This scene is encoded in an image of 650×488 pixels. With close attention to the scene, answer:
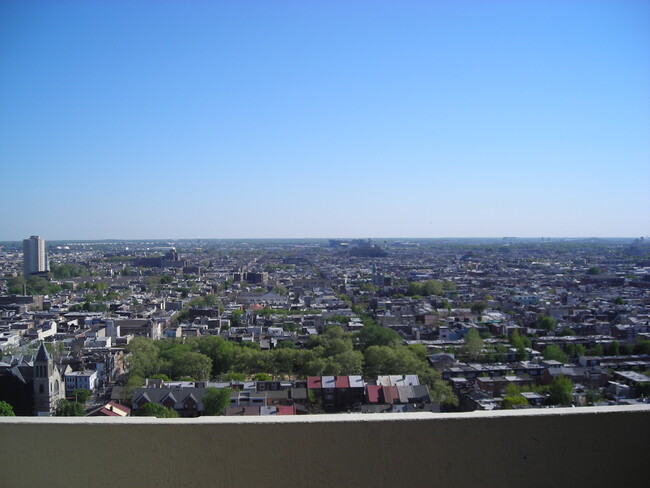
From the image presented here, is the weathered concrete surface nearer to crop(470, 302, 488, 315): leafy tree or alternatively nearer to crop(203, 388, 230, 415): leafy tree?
crop(203, 388, 230, 415): leafy tree

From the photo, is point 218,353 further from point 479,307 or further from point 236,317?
point 479,307

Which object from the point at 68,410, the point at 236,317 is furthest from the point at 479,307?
the point at 68,410

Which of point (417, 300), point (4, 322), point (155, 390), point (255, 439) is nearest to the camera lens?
point (255, 439)

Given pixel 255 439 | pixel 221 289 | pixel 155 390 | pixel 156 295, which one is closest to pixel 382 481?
pixel 255 439

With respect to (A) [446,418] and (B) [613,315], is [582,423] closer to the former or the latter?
(A) [446,418]

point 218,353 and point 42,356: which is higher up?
point 42,356

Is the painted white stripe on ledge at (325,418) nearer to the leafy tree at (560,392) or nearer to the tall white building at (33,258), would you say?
the leafy tree at (560,392)
